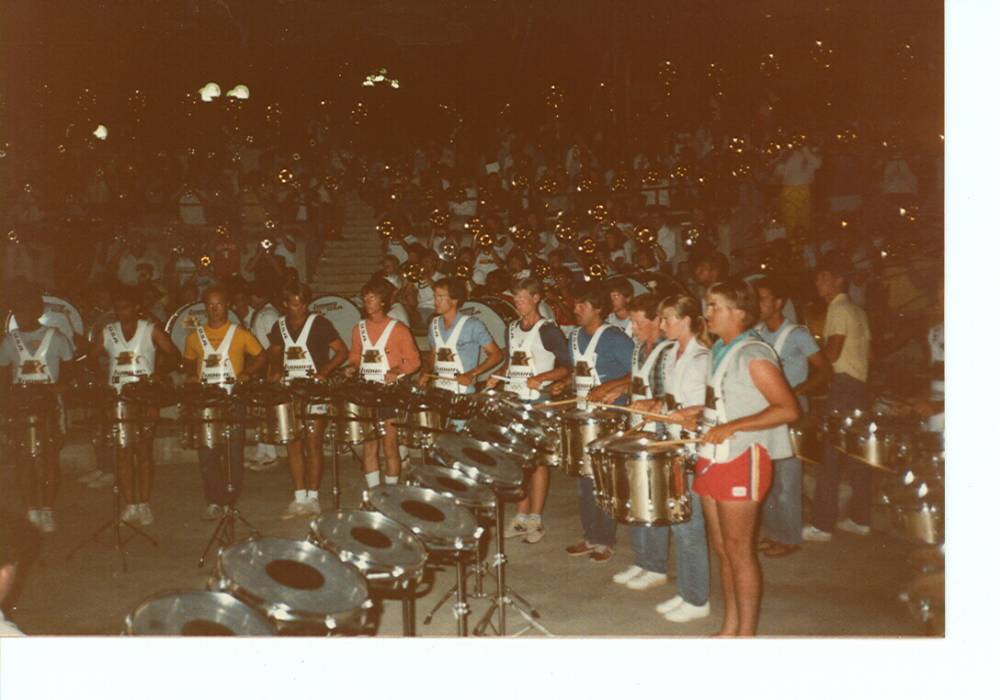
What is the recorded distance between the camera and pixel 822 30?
8.23m

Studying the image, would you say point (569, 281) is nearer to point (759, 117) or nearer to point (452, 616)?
point (759, 117)

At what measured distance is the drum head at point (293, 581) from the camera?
10.7 ft

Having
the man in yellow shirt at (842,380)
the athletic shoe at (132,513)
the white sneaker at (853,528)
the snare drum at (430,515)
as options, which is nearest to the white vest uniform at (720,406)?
Result: the snare drum at (430,515)

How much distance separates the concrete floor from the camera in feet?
19.1

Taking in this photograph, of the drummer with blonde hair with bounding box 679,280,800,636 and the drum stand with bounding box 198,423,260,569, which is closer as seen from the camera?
the drummer with blonde hair with bounding box 679,280,800,636

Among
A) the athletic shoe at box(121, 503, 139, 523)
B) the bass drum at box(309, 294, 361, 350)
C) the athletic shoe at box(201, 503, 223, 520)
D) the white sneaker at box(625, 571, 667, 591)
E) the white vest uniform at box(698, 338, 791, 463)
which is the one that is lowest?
the white sneaker at box(625, 571, 667, 591)

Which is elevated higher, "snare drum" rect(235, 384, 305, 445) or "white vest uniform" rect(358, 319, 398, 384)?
"white vest uniform" rect(358, 319, 398, 384)

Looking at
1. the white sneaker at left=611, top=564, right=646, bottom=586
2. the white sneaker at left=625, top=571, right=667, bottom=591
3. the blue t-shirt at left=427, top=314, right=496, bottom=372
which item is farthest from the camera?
the blue t-shirt at left=427, top=314, right=496, bottom=372

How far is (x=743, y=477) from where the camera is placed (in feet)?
15.5

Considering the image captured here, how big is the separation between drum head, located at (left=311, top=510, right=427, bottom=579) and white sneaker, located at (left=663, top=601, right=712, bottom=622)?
238 centimetres

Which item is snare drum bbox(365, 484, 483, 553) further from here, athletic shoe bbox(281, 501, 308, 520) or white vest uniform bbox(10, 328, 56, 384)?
white vest uniform bbox(10, 328, 56, 384)

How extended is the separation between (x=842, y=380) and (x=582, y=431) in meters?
2.47

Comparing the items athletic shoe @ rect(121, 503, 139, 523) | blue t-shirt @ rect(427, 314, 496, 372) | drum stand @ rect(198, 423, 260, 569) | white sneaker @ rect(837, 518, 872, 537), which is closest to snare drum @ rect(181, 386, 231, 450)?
drum stand @ rect(198, 423, 260, 569)
